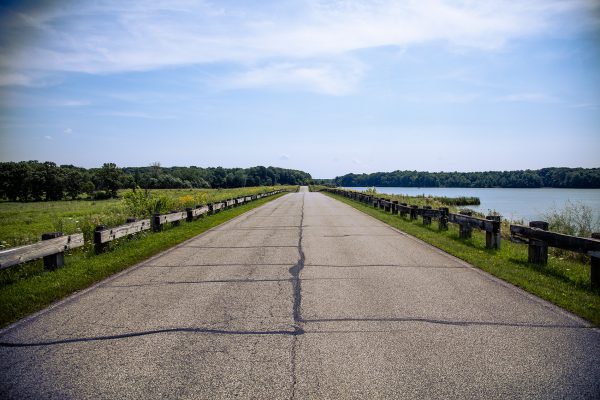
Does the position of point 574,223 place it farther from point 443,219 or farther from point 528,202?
point 528,202

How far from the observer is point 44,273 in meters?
7.44

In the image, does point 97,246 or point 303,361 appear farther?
point 97,246

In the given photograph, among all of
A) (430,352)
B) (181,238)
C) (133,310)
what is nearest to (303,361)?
(430,352)

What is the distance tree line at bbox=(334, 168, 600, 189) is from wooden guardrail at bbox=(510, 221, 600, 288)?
353 feet

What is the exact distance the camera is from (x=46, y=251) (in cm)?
754

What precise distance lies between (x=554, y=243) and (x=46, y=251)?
34.4ft

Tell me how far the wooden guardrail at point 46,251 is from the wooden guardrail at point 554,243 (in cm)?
1023

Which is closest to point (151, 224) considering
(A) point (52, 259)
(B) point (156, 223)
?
(B) point (156, 223)

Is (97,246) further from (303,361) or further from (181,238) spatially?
(303,361)

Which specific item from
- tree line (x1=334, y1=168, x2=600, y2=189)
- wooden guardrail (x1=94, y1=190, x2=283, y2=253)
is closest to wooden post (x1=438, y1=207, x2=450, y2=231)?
wooden guardrail (x1=94, y1=190, x2=283, y2=253)

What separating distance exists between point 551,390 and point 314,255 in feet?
21.2

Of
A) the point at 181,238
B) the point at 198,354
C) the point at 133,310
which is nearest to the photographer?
the point at 198,354

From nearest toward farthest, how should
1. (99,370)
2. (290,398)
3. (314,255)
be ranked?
1. (290,398)
2. (99,370)
3. (314,255)

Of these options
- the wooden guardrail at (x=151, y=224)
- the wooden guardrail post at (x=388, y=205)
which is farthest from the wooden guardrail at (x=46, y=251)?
the wooden guardrail post at (x=388, y=205)
